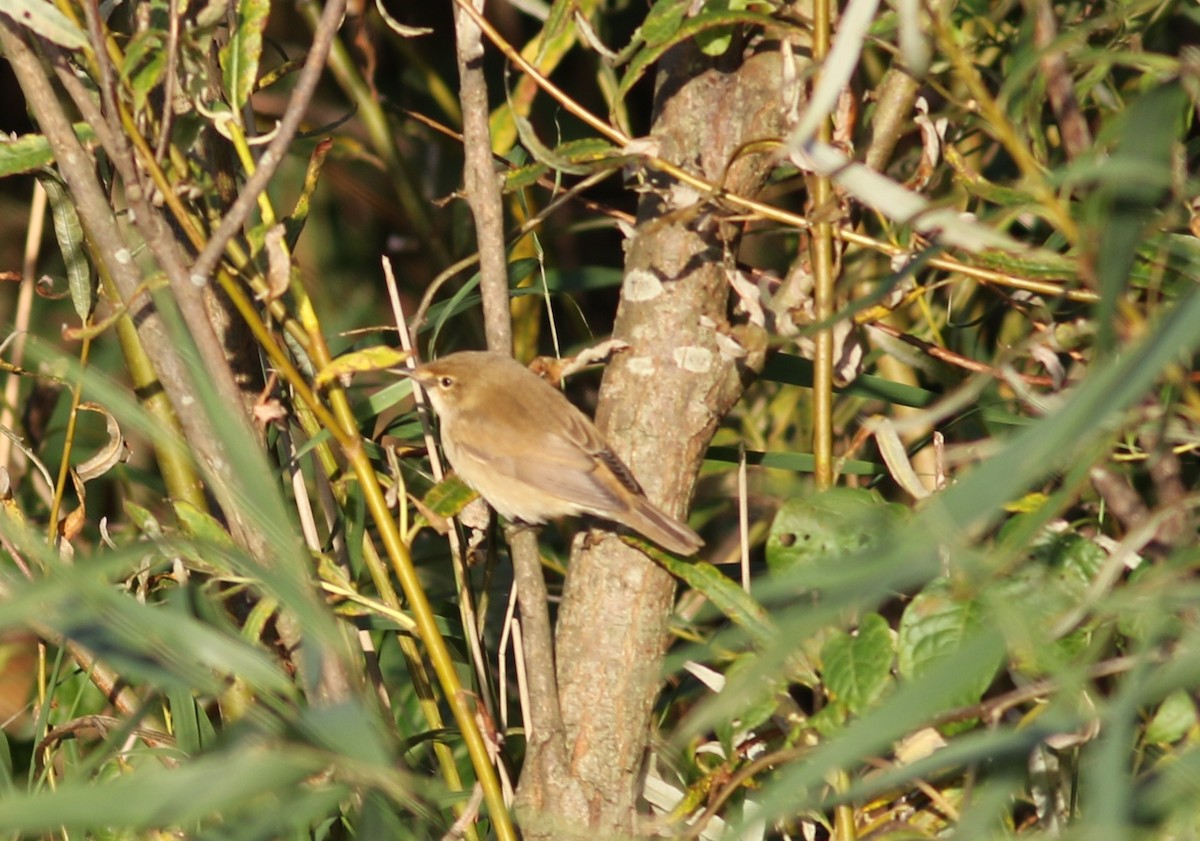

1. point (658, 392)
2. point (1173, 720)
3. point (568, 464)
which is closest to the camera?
point (1173, 720)

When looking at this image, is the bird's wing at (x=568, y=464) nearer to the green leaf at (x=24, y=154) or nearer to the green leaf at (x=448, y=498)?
the green leaf at (x=448, y=498)

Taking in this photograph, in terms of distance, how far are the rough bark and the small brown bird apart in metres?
0.09

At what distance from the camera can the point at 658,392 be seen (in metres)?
2.05

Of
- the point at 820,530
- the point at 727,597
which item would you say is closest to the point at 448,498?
the point at 727,597

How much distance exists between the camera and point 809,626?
1.18m

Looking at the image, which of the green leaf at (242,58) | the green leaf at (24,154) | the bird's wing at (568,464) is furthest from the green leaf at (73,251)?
the bird's wing at (568,464)

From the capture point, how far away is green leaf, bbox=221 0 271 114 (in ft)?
5.78

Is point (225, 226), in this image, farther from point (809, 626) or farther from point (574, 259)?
point (574, 259)

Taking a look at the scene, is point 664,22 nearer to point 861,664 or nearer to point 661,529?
point 661,529

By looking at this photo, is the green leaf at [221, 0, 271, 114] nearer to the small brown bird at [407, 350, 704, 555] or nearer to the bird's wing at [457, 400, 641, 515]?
the small brown bird at [407, 350, 704, 555]

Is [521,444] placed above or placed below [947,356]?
below

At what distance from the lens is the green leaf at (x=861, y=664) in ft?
5.12

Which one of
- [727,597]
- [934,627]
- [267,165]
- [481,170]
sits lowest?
[727,597]

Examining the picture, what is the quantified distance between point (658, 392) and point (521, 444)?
0.70 m
